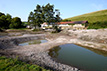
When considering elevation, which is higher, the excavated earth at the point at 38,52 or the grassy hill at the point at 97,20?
the grassy hill at the point at 97,20

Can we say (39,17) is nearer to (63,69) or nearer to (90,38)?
(90,38)

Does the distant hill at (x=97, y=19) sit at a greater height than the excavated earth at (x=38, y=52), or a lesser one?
greater

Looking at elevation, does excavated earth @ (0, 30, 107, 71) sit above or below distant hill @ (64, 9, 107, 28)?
below

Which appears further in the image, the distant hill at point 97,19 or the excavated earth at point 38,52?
the distant hill at point 97,19

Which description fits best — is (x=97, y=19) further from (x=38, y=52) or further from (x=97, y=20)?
(x=38, y=52)

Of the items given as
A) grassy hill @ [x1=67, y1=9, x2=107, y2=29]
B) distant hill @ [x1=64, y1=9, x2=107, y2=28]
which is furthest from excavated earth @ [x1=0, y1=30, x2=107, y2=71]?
distant hill @ [x1=64, y1=9, x2=107, y2=28]

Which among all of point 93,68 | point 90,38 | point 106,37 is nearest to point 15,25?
point 90,38

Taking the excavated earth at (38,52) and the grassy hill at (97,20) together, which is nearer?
the excavated earth at (38,52)

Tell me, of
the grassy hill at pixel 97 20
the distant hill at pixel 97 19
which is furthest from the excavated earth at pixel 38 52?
the distant hill at pixel 97 19

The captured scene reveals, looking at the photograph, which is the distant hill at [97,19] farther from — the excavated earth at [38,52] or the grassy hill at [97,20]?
the excavated earth at [38,52]

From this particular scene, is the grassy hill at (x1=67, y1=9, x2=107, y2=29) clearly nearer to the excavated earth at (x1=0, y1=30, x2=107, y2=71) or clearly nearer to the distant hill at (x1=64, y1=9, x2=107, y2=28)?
the distant hill at (x1=64, y1=9, x2=107, y2=28)

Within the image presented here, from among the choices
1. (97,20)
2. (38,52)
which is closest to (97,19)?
(97,20)

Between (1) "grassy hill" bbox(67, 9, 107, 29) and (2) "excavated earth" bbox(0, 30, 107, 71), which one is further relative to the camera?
(1) "grassy hill" bbox(67, 9, 107, 29)

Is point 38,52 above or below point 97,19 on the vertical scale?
below
